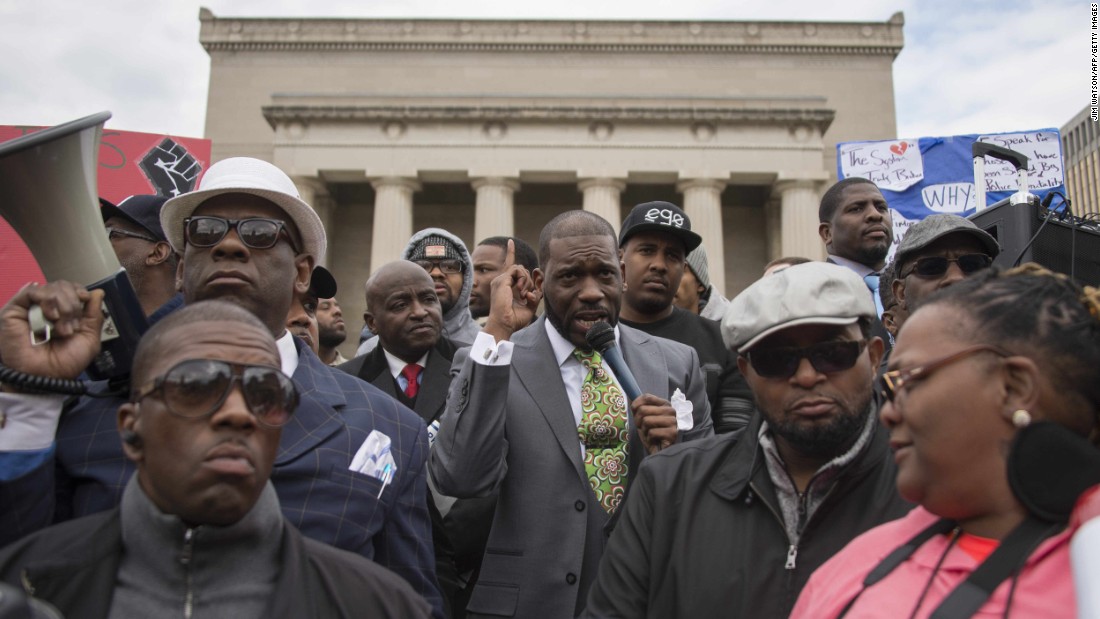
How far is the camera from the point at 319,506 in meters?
3.02

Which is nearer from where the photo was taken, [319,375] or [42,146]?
[42,146]

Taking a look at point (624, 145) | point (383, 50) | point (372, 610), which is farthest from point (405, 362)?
Answer: point (383, 50)

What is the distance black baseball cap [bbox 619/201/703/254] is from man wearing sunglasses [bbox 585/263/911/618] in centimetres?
234

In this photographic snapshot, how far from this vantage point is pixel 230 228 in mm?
3500

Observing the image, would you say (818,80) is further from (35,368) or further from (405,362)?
(35,368)

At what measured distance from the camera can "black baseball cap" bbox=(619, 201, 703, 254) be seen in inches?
219

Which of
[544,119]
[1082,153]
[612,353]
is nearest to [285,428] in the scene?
[612,353]

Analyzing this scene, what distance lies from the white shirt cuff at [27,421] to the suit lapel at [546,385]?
1997mm

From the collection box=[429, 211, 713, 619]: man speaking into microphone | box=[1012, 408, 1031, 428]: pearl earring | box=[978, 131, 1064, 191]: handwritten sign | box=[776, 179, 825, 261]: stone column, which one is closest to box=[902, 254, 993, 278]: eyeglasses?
box=[429, 211, 713, 619]: man speaking into microphone

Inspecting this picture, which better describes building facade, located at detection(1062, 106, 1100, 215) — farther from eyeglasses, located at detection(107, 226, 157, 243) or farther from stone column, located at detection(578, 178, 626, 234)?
stone column, located at detection(578, 178, 626, 234)

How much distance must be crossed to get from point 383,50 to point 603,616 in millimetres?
38406

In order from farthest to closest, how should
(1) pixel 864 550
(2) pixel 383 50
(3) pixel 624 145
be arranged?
(2) pixel 383 50 < (3) pixel 624 145 < (1) pixel 864 550

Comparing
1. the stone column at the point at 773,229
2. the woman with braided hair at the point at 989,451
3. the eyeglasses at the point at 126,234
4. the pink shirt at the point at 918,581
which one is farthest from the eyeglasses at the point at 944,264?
the stone column at the point at 773,229

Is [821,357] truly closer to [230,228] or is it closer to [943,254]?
[943,254]
